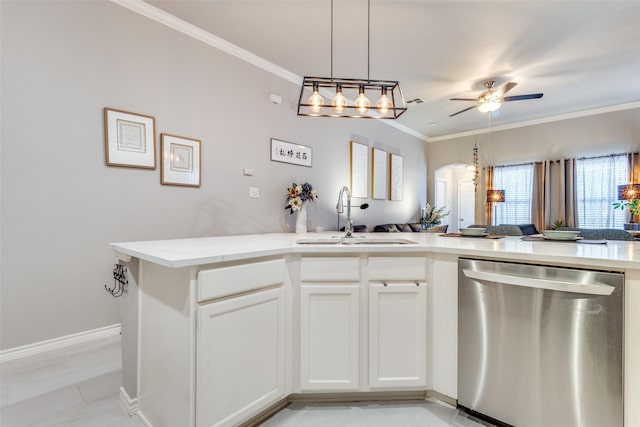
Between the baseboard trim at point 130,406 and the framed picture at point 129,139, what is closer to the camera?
the baseboard trim at point 130,406

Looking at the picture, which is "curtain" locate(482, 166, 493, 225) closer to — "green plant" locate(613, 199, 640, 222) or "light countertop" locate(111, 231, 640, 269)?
"green plant" locate(613, 199, 640, 222)

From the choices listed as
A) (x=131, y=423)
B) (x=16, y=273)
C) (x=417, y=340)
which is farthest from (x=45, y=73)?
(x=417, y=340)

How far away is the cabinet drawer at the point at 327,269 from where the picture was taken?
5.41 feet

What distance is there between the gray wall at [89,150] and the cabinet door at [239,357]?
5.21 ft

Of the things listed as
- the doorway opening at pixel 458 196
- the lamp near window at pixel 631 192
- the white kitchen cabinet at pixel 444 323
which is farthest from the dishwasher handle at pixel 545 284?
the doorway opening at pixel 458 196

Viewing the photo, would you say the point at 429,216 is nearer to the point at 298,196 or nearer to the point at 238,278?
the point at 298,196

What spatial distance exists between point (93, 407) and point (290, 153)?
9.65 ft

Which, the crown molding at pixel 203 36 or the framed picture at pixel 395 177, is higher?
the crown molding at pixel 203 36

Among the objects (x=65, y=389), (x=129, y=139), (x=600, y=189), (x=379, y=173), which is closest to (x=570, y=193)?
Result: (x=600, y=189)

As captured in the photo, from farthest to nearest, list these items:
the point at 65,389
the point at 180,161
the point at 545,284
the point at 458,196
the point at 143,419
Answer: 1. the point at 458,196
2. the point at 180,161
3. the point at 65,389
4. the point at 143,419
5. the point at 545,284

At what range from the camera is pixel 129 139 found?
93.3 inches

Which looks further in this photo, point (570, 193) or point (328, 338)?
point (570, 193)

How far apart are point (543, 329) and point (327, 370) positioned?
1.10 meters

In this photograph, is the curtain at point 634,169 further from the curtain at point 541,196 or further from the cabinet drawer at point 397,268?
the cabinet drawer at point 397,268
